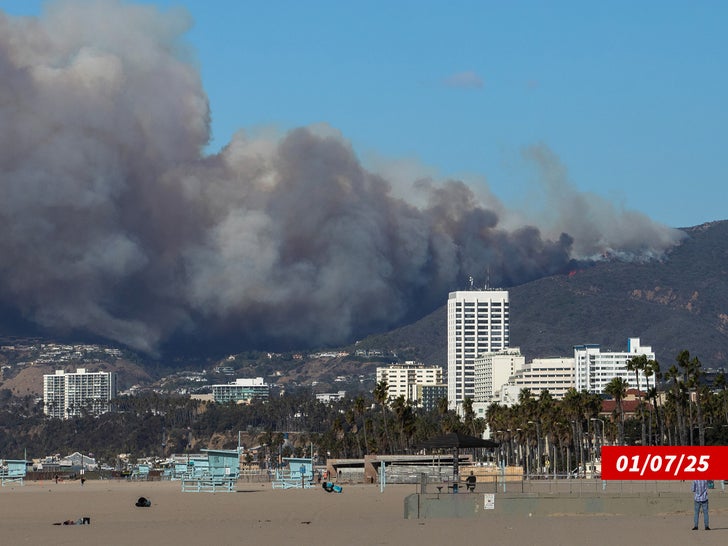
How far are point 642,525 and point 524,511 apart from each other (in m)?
5.12

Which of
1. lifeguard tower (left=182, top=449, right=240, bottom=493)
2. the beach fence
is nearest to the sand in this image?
the beach fence

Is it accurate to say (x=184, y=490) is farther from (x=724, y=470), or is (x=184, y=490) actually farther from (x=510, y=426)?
(x=510, y=426)

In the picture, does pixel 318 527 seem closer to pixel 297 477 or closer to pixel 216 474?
pixel 216 474

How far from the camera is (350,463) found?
113m
